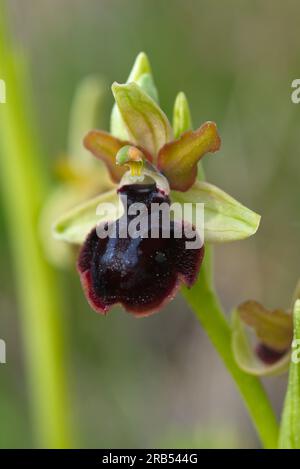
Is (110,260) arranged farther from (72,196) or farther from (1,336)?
(1,336)

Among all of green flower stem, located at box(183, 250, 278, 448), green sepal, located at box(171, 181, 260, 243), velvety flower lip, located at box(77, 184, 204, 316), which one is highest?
green sepal, located at box(171, 181, 260, 243)

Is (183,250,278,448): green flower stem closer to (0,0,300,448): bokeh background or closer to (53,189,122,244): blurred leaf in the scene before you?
(53,189,122,244): blurred leaf

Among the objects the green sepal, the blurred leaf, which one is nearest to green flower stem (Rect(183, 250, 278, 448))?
the green sepal

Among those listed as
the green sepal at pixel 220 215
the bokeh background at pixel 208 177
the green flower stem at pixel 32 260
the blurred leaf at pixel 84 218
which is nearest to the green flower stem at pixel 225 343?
the green sepal at pixel 220 215

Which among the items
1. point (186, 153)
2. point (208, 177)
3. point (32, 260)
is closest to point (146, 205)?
point (186, 153)

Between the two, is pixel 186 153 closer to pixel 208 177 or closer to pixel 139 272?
pixel 139 272

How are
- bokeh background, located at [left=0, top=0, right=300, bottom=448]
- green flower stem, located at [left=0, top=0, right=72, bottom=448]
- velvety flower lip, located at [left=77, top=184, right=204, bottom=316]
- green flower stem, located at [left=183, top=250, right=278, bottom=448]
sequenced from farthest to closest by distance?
bokeh background, located at [left=0, top=0, right=300, bottom=448], green flower stem, located at [left=0, top=0, right=72, bottom=448], green flower stem, located at [left=183, top=250, right=278, bottom=448], velvety flower lip, located at [left=77, top=184, right=204, bottom=316]

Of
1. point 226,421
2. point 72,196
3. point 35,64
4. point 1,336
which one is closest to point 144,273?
point 72,196
